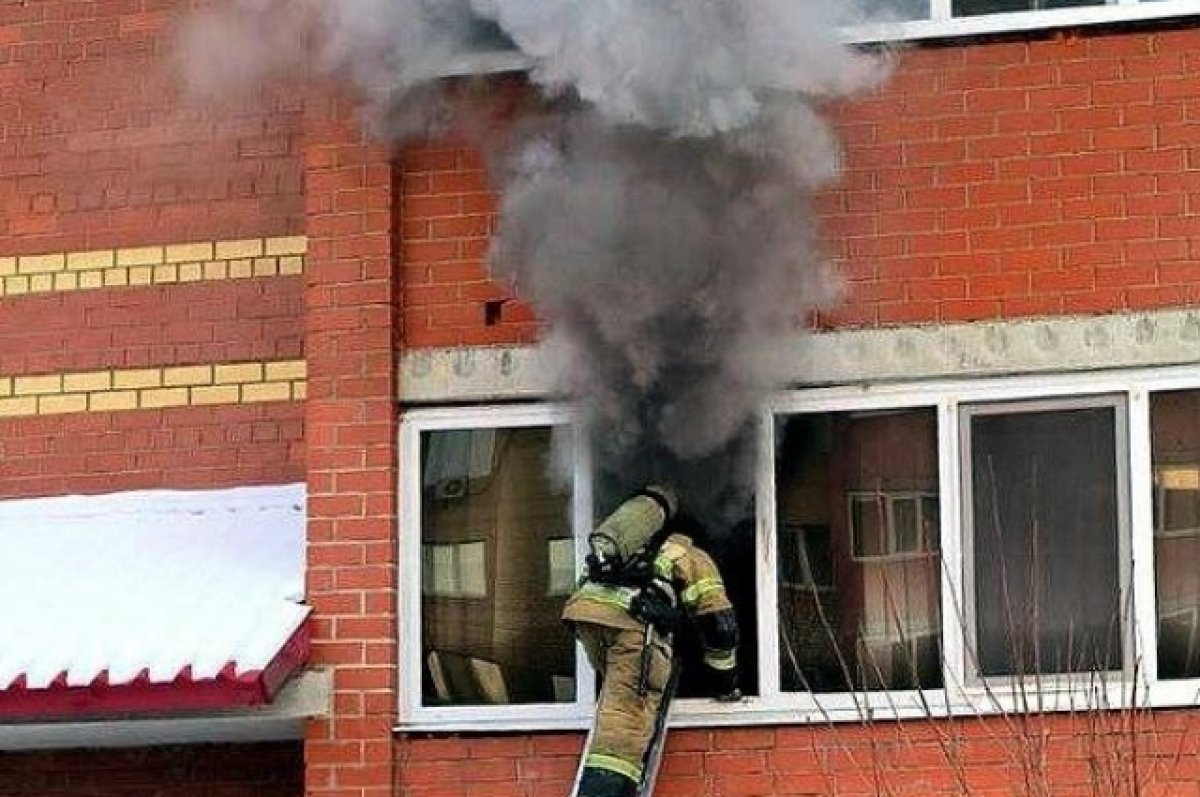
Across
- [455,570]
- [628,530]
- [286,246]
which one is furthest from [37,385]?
[628,530]

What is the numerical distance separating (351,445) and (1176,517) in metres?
2.93

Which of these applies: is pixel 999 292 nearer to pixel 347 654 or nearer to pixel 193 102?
pixel 347 654

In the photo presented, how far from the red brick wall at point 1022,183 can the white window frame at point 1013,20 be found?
0.06m

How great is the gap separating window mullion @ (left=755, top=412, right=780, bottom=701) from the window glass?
27.2 inches

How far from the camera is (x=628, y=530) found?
26.4 feet

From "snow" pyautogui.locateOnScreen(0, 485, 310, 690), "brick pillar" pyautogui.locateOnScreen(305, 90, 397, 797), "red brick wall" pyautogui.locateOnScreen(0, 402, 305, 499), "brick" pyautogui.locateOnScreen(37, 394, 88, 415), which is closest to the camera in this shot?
"snow" pyautogui.locateOnScreen(0, 485, 310, 690)

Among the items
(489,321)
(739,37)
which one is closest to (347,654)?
(489,321)

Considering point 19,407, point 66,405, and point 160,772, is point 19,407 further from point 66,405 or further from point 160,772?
point 160,772

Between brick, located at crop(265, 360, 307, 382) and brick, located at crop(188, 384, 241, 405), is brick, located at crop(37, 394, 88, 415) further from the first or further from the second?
brick, located at crop(265, 360, 307, 382)

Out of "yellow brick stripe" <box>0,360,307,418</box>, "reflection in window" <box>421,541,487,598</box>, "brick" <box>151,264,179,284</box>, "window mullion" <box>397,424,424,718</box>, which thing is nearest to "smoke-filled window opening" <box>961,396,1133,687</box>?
"reflection in window" <box>421,541,487,598</box>

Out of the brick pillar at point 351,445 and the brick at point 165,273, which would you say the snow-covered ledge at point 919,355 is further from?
the brick at point 165,273

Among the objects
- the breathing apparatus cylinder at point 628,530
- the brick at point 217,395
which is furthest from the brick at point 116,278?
the breathing apparatus cylinder at point 628,530

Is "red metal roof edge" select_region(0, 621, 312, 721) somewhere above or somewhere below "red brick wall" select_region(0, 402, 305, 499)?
below

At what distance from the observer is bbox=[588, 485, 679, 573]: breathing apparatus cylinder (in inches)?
315
